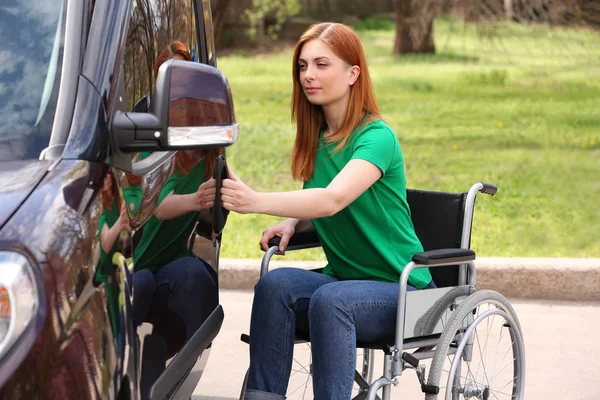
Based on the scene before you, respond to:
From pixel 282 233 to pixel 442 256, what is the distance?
2.24 feet

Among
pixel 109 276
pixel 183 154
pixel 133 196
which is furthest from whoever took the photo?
pixel 183 154

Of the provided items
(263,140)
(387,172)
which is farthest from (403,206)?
(263,140)

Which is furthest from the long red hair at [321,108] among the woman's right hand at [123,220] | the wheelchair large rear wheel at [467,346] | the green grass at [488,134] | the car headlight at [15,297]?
the green grass at [488,134]

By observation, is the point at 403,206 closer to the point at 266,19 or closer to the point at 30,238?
the point at 30,238

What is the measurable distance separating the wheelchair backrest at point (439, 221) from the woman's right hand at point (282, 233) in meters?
0.46

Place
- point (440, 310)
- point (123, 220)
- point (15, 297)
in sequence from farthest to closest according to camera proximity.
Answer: point (440, 310)
point (123, 220)
point (15, 297)

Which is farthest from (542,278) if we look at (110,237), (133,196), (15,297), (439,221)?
(15,297)

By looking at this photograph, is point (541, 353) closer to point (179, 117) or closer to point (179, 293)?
point (179, 293)

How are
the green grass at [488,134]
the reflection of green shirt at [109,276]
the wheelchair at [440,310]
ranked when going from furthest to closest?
the green grass at [488,134] < the wheelchair at [440,310] < the reflection of green shirt at [109,276]

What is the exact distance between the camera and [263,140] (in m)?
12.7

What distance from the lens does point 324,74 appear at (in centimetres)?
355

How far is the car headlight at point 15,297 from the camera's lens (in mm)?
1933

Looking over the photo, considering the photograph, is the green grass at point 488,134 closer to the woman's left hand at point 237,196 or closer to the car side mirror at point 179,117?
the woman's left hand at point 237,196

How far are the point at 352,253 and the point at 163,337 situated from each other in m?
1.00
